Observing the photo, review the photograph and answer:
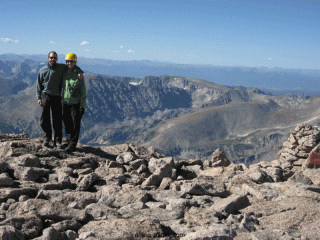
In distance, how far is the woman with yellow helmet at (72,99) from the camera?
12.1 m

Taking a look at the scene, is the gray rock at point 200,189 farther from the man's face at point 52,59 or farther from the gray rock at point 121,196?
the man's face at point 52,59

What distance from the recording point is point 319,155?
50.3 feet

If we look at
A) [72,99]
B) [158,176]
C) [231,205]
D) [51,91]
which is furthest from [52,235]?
[51,91]

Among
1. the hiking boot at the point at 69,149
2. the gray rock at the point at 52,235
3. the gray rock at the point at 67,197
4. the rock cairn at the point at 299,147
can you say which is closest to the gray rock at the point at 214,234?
the gray rock at the point at 52,235

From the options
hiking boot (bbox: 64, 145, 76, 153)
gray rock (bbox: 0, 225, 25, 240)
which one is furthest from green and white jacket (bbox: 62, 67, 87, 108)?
gray rock (bbox: 0, 225, 25, 240)

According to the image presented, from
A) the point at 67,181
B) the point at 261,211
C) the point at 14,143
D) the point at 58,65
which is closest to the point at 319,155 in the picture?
the point at 261,211

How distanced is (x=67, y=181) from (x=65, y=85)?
5185 mm

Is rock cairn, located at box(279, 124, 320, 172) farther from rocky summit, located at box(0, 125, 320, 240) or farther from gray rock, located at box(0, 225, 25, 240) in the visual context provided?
gray rock, located at box(0, 225, 25, 240)

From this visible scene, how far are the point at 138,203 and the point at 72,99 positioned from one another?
685cm

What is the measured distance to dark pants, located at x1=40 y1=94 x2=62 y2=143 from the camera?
41.2 ft

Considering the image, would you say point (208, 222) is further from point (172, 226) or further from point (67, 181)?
point (67, 181)

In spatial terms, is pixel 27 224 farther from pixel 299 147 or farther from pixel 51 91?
pixel 299 147

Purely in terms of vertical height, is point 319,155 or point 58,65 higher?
point 58,65

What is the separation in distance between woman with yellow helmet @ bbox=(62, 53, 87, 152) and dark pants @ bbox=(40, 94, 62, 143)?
323 mm
